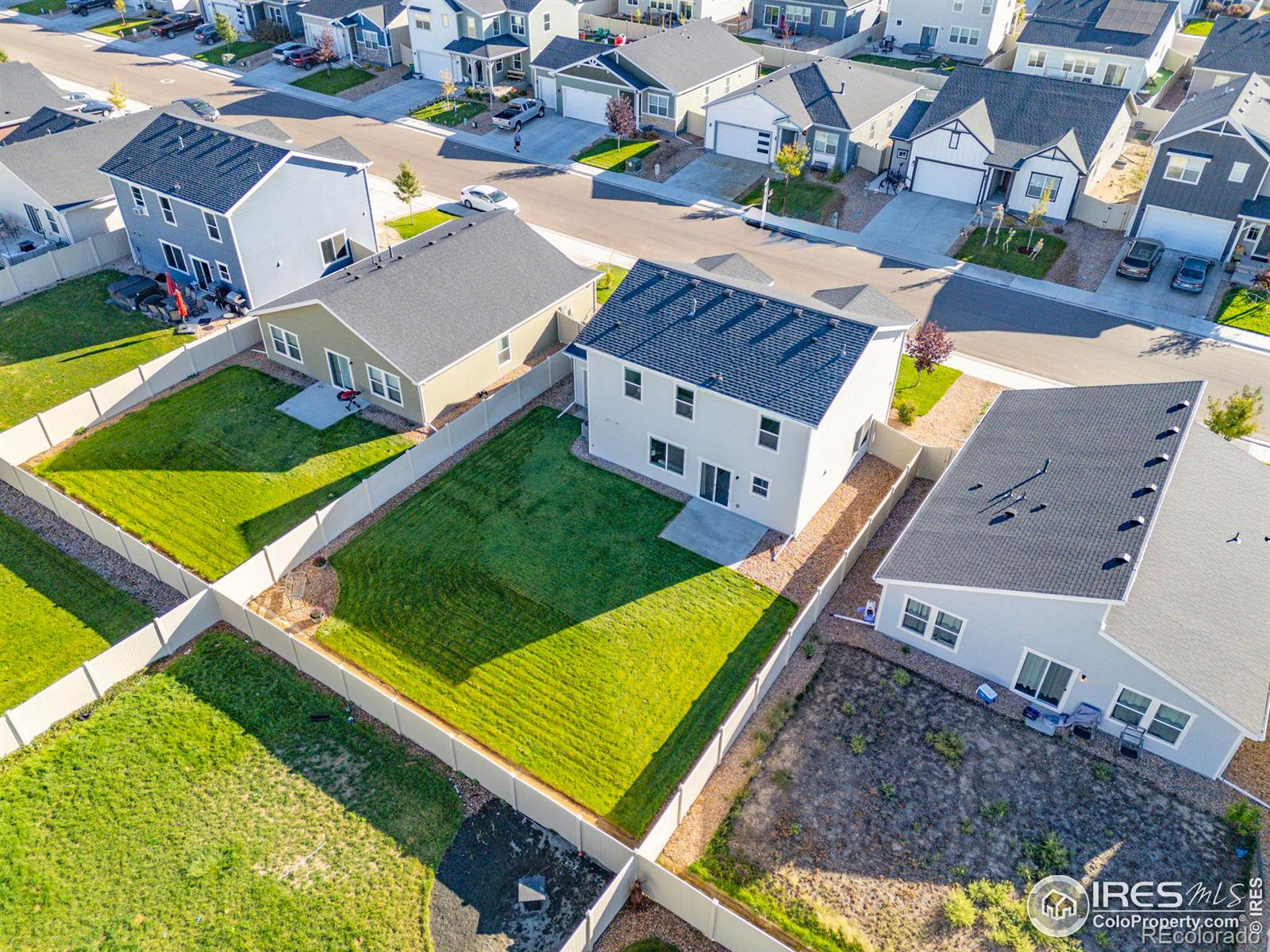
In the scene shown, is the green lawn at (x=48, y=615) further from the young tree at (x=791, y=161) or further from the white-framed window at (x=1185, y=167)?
the white-framed window at (x=1185, y=167)

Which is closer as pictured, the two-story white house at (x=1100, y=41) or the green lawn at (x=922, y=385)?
the green lawn at (x=922, y=385)

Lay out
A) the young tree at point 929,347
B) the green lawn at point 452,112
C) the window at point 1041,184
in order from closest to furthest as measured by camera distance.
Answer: the young tree at point 929,347 < the window at point 1041,184 < the green lawn at point 452,112

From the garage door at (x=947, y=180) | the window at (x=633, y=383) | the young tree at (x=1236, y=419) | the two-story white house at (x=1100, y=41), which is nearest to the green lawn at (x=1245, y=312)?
the young tree at (x=1236, y=419)

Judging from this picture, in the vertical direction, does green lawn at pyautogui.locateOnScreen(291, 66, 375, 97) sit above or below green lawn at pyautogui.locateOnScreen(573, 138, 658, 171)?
above

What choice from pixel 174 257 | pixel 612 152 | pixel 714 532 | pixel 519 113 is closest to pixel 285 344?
pixel 174 257

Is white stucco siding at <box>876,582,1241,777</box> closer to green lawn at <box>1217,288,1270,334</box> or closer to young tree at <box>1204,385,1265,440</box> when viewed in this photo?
young tree at <box>1204,385,1265,440</box>

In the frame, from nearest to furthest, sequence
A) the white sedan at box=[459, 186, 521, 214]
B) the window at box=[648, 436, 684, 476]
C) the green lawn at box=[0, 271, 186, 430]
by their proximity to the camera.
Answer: the window at box=[648, 436, 684, 476] < the green lawn at box=[0, 271, 186, 430] < the white sedan at box=[459, 186, 521, 214]

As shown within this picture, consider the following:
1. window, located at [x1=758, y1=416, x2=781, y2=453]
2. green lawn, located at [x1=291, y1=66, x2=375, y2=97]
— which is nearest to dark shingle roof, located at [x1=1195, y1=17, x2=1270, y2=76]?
window, located at [x1=758, y1=416, x2=781, y2=453]
